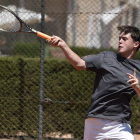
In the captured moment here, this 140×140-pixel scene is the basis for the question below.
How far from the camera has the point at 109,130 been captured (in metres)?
2.20

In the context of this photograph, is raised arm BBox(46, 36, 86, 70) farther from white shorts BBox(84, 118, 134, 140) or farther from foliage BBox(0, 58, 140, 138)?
foliage BBox(0, 58, 140, 138)

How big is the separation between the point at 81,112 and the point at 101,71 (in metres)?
2.35

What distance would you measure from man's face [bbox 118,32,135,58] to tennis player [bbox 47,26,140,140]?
77 millimetres

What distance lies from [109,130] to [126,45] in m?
0.83

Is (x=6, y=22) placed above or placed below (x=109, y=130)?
above

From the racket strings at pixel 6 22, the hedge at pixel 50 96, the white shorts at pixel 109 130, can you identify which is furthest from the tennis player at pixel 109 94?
the hedge at pixel 50 96

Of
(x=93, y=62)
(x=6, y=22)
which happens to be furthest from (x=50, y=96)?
(x=93, y=62)

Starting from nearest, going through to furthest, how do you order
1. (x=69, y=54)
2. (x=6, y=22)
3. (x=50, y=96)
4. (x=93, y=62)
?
(x=69, y=54), (x=93, y=62), (x=6, y=22), (x=50, y=96)

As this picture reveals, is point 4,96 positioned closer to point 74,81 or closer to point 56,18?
point 74,81

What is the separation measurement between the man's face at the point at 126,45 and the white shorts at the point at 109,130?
0.68 meters

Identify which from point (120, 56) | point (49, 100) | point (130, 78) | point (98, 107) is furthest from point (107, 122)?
point (49, 100)

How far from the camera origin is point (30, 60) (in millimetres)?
4539

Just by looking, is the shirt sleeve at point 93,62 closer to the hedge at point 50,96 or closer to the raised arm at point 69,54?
the raised arm at point 69,54

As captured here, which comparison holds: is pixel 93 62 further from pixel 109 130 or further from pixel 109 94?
pixel 109 130
